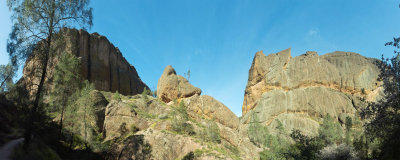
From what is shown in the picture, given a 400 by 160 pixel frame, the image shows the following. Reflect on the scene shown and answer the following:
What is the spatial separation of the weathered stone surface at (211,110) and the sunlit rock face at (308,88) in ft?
117

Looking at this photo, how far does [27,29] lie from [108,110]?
2404cm

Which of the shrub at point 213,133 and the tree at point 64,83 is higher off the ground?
the tree at point 64,83

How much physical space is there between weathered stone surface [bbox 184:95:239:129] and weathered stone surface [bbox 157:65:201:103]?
322 cm

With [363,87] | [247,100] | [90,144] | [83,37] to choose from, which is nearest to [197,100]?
[90,144]

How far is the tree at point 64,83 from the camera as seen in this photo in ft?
77.5

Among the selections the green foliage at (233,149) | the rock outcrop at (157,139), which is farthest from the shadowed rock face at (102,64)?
the green foliage at (233,149)

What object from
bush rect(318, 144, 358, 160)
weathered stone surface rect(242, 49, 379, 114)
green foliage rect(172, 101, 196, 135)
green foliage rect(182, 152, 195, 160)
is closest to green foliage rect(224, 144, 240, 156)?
green foliage rect(172, 101, 196, 135)

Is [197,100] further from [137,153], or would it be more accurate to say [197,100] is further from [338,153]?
[338,153]

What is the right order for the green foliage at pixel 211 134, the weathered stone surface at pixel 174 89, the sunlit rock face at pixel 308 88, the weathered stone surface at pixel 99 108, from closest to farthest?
1. the green foliage at pixel 211 134
2. the weathered stone surface at pixel 99 108
3. the weathered stone surface at pixel 174 89
4. the sunlit rock face at pixel 308 88

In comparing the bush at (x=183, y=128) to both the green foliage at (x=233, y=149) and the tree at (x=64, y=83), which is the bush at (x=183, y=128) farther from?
the tree at (x=64, y=83)

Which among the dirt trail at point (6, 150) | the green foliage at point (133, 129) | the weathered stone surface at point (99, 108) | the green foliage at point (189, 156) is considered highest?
the weathered stone surface at point (99, 108)

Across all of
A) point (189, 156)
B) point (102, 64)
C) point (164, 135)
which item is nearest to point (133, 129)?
point (164, 135)

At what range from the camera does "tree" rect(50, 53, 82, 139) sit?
2361 cm

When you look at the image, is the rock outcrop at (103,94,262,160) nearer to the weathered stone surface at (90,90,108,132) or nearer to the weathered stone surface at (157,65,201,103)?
the weathered stone surface at (90,90,108,132)
